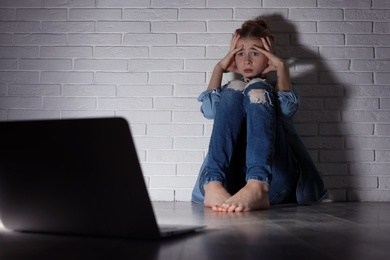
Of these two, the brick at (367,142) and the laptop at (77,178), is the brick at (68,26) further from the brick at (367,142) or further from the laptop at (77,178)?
the laptop at (77,178)

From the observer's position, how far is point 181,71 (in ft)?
11.1

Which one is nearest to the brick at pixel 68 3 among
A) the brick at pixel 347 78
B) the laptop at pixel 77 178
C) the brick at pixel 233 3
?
the brick at pixel 233 3

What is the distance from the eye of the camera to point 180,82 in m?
3.37

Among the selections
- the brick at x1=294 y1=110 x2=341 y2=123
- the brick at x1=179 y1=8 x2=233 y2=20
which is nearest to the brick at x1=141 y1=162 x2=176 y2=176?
the brick at x1=294 y1=110 x2=341 y2=123

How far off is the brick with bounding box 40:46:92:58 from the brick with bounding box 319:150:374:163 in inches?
63.6

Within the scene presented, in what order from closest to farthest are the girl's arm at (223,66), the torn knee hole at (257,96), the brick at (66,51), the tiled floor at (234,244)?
the tiled floor at (234,244) < the torn knee hole at (257,96) < the girl's arm at (223,66) < the brick at (66,51)

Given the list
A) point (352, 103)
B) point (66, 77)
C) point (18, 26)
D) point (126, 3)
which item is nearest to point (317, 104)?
point (352, 103)

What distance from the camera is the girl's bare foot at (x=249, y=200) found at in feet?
7.19

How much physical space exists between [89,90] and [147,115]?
1.32 ft

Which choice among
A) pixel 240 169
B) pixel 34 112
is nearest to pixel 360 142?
pixel 240 169

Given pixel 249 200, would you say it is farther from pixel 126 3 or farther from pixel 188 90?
pixel 126 3

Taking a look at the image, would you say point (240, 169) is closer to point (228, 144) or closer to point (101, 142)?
point (228, 144)

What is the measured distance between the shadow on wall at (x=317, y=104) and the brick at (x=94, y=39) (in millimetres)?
990

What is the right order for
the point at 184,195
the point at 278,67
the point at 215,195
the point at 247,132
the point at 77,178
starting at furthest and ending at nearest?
the point at 184,195 < the point at 278,67 < the point at 247,132 < the point at 215,195 < the point at 77,178
